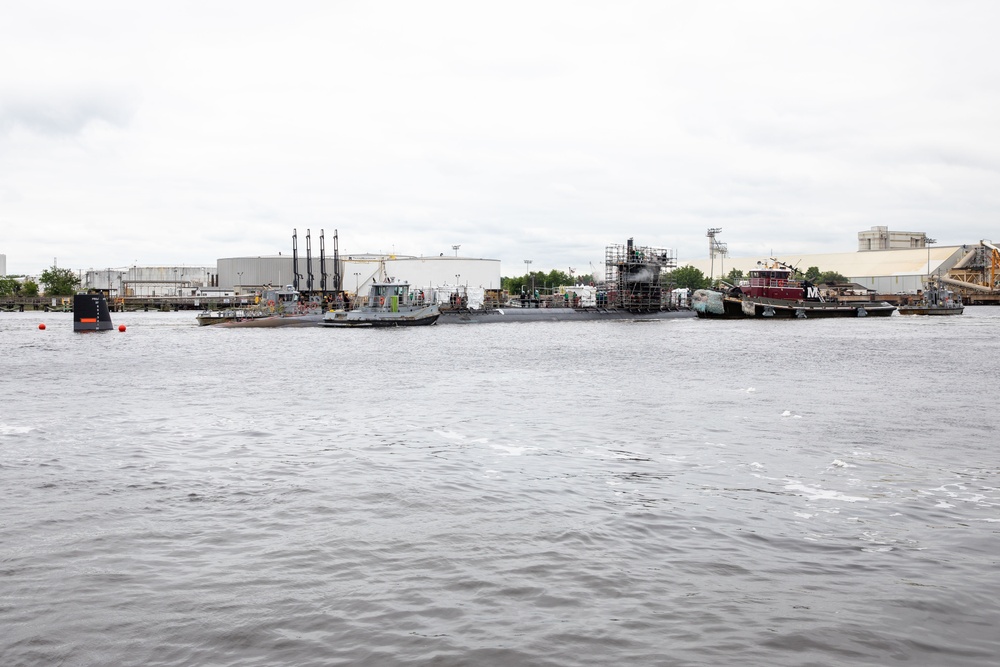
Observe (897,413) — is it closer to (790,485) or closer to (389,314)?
(790,485)

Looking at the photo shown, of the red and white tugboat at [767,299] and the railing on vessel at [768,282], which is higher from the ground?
the railing on vessel at [768,282]

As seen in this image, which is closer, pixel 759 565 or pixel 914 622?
pixel 914 622

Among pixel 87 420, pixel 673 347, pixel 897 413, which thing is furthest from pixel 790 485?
pixel 673 347

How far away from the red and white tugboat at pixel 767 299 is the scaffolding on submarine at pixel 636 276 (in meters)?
8.93

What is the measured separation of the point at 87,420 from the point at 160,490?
11257 mm

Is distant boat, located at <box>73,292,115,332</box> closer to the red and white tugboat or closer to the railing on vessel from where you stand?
the red and white tugboat

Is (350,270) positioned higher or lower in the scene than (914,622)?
higher

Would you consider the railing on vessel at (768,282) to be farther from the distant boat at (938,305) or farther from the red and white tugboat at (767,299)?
the distant boat at (938,305)

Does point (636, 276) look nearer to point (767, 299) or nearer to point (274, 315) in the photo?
point (767, 299)

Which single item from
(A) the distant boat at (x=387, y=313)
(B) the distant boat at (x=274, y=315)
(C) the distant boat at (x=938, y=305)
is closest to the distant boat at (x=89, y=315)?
(B) the distant boat at (x=274, y=315)

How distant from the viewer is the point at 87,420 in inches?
963

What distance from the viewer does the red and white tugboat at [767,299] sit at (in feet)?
386

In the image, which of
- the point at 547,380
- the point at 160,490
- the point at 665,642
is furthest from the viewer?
the point at 547,380

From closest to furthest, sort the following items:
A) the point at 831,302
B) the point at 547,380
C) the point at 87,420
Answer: the point at 87,420 < the point at 547,380 < the point at 831,302
